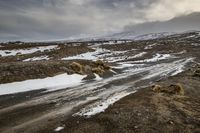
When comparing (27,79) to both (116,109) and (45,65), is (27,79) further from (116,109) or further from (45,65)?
(116,109)

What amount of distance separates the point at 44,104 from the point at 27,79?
367 inches

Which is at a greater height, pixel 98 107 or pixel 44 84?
pixel 98 107

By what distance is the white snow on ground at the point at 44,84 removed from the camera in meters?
20.9

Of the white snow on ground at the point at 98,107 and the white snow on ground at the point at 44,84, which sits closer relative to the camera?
the white snow on ground at the point at 98,107

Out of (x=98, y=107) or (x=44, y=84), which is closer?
(x=98, y=107)

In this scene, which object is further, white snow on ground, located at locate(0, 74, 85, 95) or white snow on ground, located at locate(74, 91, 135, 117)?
white snow on ground, located at locate(0, 74, 85, 95)

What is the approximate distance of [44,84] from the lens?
75.5 feet

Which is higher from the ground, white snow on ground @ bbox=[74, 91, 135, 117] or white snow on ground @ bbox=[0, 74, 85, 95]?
white snow on ground @ bbox=[74, 91, 135, 117]

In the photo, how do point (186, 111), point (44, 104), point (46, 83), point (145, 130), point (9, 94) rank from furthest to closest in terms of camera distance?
point (46, 83) < point (9, 94) < point (44, 104) < point (186, 111) < point (145, 130)

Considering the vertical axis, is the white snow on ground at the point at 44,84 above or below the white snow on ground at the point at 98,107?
below

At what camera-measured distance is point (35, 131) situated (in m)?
10.6

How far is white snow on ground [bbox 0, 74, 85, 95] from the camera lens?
2094 centimetres

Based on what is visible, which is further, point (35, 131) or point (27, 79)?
point (27, 79)

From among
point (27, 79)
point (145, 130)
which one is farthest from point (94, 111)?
point (27, 79)
